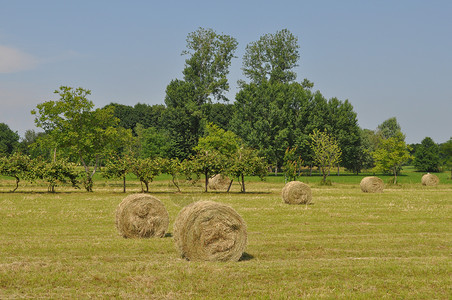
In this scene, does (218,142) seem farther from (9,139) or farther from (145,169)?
(9,139)

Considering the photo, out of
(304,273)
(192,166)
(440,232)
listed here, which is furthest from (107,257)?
(192,166)

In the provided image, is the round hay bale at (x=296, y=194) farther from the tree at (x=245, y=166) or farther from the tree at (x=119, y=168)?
the tree at (x=119, y=168)

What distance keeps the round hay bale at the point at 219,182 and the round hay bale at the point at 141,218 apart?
30615 millimetres

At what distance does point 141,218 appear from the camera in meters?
19.1

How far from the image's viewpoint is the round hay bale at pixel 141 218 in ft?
61.3

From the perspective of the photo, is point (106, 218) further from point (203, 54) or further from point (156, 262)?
point (203, 54)

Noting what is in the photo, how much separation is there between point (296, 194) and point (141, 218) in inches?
653

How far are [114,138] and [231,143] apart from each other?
25.4 metres

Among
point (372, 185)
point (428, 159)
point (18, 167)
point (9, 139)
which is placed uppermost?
point (9, 139)

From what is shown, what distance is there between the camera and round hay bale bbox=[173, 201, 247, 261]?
1400 cm

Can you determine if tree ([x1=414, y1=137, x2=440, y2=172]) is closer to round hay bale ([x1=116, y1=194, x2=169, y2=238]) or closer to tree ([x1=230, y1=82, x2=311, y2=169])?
tree ([x1=230, y1=82, x2=311, y2=169])

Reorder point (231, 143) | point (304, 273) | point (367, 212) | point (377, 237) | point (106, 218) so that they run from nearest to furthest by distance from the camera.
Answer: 1. point (304, 273)
2. point (377, 237)
3. point (106, 218)
4. point (367, 212)
5. point (231, 143)

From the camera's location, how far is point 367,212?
27.2m

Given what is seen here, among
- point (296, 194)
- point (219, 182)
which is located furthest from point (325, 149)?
point (296, 194)
